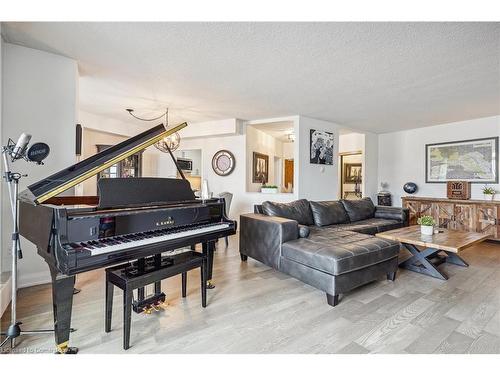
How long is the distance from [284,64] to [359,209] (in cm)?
302

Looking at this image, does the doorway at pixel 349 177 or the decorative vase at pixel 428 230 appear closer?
the decorative vase at pixel 428 230

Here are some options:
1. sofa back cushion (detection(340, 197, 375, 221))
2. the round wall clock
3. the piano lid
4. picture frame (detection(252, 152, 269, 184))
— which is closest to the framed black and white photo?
sofa back cushion (detection(340, 197, 375, 221))

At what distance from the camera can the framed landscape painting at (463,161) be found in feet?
15.4

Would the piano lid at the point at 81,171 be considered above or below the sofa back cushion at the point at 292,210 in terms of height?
above

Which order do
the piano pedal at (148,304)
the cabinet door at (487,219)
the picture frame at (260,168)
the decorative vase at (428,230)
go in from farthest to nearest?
the picture frame at (260,168)
the cabinet door at (487,219)
the decorative vase at (428,230)
the piano pedal at (148,304)

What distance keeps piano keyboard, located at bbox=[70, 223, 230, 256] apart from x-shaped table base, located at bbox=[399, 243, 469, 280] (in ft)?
8.25

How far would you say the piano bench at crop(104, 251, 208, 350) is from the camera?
5.13ft

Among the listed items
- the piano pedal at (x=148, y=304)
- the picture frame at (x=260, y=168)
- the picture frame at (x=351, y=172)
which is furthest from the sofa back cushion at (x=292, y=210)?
the picture frame at (x=351, y=172)

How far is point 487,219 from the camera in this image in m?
4.35

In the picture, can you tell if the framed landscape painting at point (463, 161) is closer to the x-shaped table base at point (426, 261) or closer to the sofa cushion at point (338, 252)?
the x-shaped table base at point (426, 261)

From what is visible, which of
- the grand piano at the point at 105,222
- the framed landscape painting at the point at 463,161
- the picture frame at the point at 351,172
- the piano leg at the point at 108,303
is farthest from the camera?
the picture frame at the point at 351,172

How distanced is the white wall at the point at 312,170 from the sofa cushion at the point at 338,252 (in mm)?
2159

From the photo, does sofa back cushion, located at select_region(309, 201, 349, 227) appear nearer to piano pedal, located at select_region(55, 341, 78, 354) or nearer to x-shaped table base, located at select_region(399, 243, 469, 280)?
x-shaped table base, located at select_region(399, 243, 469, 280)
